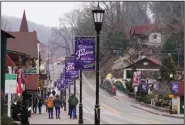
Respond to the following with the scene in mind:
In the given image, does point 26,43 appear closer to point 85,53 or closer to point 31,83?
point 31,83

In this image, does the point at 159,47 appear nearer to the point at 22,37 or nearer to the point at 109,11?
the point at 109,11

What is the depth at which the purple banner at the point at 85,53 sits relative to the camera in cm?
2020

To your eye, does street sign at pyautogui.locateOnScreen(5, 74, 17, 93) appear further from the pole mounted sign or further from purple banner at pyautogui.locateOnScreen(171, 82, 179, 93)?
purple banner at pyautogui.locateOnScreen(171, 82, 179, 93)

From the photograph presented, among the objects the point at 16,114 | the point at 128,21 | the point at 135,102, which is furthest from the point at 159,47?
the point at 16,114

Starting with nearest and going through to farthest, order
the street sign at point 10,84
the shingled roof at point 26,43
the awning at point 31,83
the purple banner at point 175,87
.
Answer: the street sign at point 10,84
the awning at point 31,83
the purple banner at point 175,87
the shingled roof at point 26,43

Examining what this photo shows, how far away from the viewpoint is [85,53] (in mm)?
20516

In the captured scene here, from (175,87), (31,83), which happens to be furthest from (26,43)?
(31,83)

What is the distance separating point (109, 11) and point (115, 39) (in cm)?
1190

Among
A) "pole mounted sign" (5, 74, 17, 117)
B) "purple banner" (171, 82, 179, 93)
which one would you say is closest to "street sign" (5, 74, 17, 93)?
"pole mounted sign" (5, 74, 17, 117)

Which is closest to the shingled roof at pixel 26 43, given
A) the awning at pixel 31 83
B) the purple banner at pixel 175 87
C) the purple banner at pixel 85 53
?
the purple banner at pixel 175 87

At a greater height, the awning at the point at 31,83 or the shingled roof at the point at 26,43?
the shingled roof at the point at 26,43

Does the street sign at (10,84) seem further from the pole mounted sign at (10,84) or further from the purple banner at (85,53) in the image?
the purple banner at (85,53)

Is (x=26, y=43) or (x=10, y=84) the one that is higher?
(x=26, y=43)

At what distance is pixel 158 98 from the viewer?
63.6m
